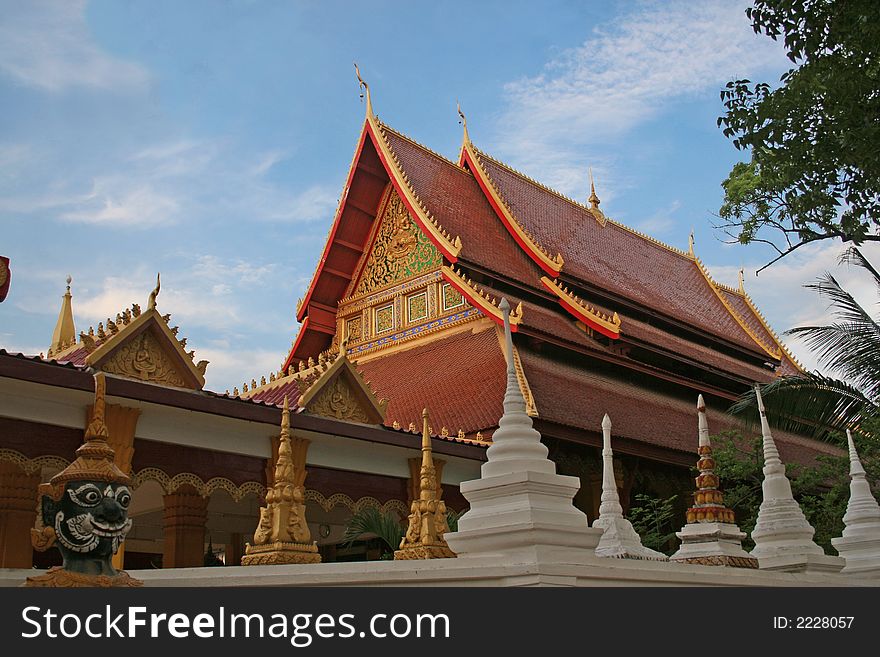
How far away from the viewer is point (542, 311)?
50.7ft

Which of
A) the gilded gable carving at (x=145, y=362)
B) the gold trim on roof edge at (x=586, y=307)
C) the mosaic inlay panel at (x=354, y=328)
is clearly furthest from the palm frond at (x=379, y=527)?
the mosaic inlay panel at (x=354, y=328)

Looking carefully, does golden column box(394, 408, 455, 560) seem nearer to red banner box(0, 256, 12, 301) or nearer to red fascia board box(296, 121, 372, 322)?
red banner box(0, 256, 12, 301)

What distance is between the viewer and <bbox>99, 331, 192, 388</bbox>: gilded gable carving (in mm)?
8438

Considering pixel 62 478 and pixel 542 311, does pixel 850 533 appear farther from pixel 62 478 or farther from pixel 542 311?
pixel 542 311

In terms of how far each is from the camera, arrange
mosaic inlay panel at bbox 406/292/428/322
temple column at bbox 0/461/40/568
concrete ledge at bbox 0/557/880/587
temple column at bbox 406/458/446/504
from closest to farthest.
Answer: concrete ledge at bbox 0/557/880/587
temple column at bbox 0/461/40/568
temple column at bbox 406/458/446/504
mosaic inlay panel at bbox 406/292/428/322

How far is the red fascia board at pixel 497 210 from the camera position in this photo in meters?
16.0

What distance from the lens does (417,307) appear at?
1559 centimetres

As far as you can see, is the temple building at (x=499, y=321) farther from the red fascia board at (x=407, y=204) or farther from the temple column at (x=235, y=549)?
the temple column at (x=235, y=549)

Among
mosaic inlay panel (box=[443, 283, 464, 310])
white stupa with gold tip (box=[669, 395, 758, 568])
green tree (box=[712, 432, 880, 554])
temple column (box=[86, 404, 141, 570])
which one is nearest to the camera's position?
white stupa with gold tip (box=[669, 395, 758, 568])

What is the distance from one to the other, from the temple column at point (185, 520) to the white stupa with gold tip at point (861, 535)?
571cm

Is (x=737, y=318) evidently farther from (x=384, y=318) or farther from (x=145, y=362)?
(x=145, y=362)

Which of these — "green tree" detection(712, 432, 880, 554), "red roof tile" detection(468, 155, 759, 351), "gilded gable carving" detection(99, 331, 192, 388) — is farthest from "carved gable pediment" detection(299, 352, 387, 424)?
"red roof tile" detection(468, 155, 759, 351)

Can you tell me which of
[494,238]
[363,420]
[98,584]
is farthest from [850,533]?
[494,238]

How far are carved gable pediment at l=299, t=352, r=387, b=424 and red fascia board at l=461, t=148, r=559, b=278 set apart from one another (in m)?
6.48
